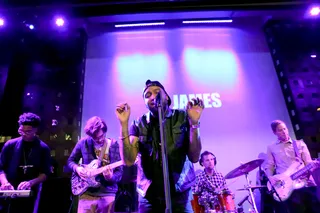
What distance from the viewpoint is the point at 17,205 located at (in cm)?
262

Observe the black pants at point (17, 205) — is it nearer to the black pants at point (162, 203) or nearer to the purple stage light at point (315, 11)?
the black pants at point (162, 203)

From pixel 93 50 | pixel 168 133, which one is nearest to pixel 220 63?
pixel 93 50

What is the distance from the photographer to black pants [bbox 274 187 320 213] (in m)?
3.28

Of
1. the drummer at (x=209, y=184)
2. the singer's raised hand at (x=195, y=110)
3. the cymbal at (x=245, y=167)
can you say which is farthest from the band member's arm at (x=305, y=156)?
the singer's raised hand at (x=195, y=110)

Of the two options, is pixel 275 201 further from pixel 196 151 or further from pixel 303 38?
pixel 303 38

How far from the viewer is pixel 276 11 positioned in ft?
16.4

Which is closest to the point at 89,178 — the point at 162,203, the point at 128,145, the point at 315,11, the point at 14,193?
the point at 14,193

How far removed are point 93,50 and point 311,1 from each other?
436 cm

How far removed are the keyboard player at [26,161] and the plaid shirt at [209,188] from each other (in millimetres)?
2154

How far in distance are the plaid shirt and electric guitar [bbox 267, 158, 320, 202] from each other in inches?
26.6

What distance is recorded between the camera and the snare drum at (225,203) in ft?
10.9

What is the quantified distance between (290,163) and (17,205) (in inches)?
142

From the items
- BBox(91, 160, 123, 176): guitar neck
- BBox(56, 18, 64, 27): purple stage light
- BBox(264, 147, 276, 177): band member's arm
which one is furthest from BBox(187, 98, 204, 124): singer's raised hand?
BBox(56, 18, 64, 27): purple stage light

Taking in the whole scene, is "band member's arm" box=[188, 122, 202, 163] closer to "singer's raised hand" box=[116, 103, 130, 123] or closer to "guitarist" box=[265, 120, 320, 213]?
"singer's raised hand" box=[116, 103, 130, 123]
